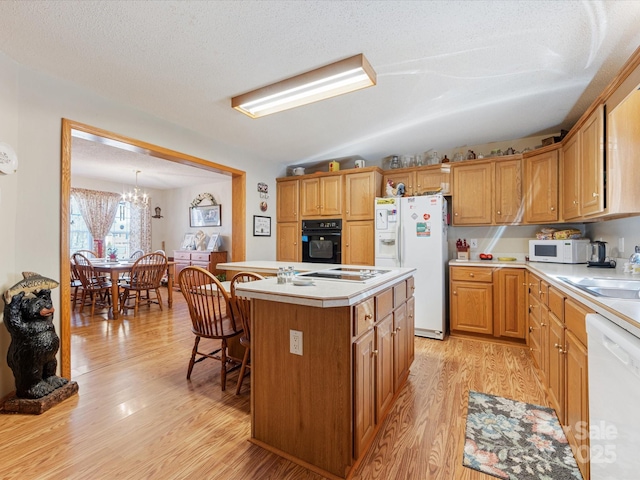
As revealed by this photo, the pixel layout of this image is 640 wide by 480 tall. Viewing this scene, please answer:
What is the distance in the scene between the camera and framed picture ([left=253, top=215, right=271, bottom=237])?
14.3 ft

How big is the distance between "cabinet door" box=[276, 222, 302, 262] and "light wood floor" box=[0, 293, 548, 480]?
6.98 feet

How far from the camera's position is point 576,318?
1513mm

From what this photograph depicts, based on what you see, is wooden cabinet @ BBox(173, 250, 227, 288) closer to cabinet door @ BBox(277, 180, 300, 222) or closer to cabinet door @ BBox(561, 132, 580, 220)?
cabinet door @ BBox(277, 180, 300, 222)

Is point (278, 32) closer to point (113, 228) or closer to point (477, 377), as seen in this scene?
point (477, 377)

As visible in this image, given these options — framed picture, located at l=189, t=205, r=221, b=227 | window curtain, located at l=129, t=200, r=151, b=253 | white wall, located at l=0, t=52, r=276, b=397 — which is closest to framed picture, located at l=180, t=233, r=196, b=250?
framed picture, located at l=189, t=205, r=221, b=227

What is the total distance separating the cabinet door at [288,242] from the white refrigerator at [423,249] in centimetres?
151

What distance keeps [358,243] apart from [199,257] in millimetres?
3511

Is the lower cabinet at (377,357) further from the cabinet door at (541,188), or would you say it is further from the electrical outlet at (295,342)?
the cabinet door at (541,188)

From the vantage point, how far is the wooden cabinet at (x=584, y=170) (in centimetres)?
215

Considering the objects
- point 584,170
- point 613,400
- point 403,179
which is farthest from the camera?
point 403,179

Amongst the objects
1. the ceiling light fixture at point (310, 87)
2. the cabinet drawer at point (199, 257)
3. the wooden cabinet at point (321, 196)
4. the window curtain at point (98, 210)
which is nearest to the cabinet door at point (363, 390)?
the ceiling light fixture at point (310, 87)

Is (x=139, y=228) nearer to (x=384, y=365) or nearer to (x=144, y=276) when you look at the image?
(x=144, y=276)

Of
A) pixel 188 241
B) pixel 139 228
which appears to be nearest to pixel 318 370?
pixel 188 241

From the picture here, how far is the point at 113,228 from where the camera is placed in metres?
6.69
